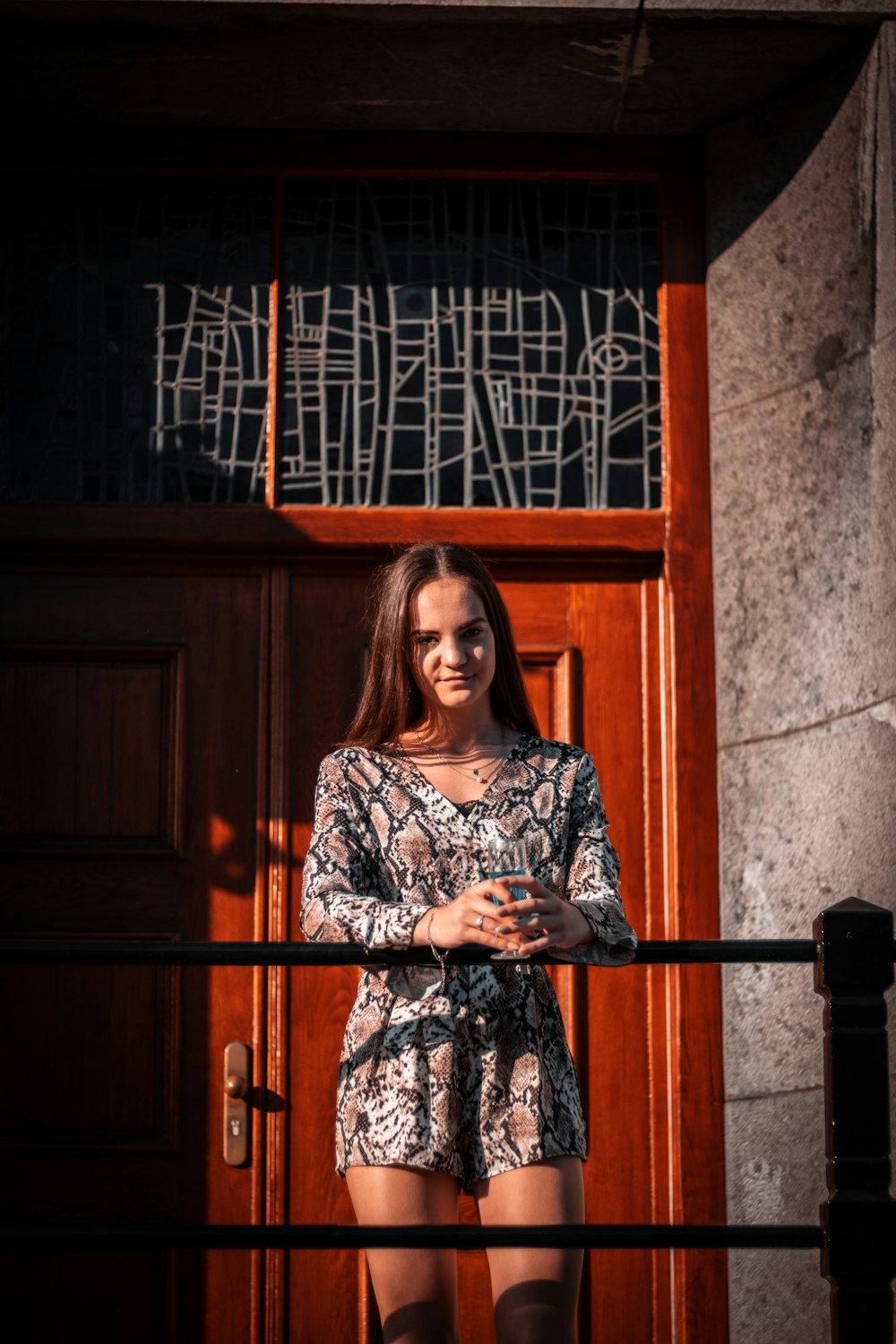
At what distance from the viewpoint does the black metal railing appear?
211 centimetres

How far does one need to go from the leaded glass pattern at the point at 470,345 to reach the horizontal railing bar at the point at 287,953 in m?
2.08

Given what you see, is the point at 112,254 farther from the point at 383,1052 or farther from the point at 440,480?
the point at 383,1052

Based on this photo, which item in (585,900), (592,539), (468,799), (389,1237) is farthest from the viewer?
(592,539)

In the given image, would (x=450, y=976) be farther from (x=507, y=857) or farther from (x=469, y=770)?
(x=469, y=770)

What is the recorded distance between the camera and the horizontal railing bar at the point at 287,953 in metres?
2.19

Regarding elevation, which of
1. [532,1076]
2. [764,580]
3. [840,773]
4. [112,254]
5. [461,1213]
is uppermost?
[112,254]

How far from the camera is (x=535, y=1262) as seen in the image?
87.5 inches

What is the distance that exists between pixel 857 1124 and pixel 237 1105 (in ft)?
6.66

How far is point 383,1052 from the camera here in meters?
2.31

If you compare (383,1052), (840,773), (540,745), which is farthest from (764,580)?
(383,1052)

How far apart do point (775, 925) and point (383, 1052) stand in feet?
5.75

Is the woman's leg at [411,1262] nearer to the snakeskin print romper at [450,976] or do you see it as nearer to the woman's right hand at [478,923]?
the snakeskin print romper at [450,976]

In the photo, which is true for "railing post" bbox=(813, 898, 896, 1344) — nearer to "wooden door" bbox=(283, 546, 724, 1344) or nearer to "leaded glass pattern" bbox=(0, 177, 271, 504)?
"wooden door" bbox=(283, 546, 724, 1344)

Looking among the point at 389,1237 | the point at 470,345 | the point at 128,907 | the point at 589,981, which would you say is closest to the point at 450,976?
the point at 389,1237
